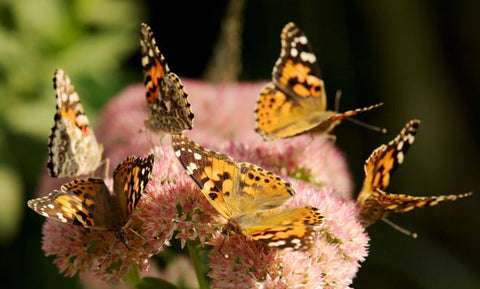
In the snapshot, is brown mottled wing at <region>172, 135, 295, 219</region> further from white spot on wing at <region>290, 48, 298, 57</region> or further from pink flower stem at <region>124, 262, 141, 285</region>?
white spot on wing at <region>290, 48, 298, 57</region>

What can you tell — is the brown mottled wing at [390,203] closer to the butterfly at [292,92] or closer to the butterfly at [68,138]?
the butterfly at [292,92]

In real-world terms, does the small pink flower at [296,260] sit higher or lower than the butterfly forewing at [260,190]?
lower

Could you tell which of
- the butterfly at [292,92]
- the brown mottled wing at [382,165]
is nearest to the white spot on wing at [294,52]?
the butterfly at [292,92]

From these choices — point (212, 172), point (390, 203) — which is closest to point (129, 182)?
point (212, 172)

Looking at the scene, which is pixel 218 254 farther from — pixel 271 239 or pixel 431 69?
pixel 431 69

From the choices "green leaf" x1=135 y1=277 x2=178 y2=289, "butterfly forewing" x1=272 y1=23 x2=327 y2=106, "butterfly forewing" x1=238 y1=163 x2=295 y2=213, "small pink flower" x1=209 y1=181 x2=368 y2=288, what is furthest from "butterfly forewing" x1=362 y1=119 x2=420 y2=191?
"green leaf" x1=135 y1=277 x2=178 y2=289
